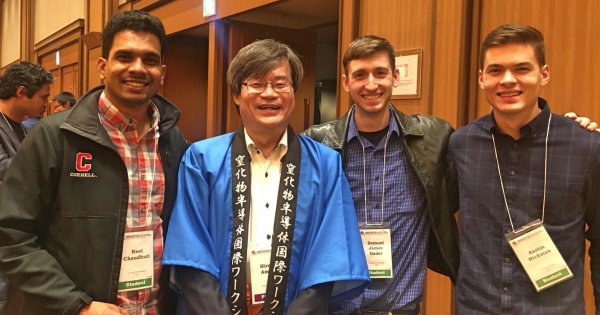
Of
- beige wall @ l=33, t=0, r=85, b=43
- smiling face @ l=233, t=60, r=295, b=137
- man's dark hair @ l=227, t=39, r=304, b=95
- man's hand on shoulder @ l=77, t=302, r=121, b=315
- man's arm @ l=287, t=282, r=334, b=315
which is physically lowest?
man's hand on shoulder @ l=77, t=302, r=121, b=315

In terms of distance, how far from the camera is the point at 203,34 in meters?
5.95

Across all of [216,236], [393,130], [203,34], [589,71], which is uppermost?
[203,34]

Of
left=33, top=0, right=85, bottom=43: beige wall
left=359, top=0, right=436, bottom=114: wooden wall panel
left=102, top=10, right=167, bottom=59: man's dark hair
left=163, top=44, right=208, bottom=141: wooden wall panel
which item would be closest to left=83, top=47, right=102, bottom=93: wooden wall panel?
left=33, top=0, right=85, bottom=43: beige wall

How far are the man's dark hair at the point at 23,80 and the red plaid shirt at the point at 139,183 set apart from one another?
2213 millimetres

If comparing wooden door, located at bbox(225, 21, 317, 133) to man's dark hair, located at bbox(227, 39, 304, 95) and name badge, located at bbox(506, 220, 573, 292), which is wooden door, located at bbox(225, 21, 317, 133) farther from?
name badge, located at bbox(506, 220, 573, 292)

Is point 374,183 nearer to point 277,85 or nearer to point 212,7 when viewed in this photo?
point 277,85

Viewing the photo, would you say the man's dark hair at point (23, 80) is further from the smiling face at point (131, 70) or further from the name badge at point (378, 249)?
the name badge at point (378, 249)

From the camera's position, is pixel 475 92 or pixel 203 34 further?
pixel 203 34

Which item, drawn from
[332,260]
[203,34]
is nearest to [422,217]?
[332,260]

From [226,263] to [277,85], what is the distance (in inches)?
22.8

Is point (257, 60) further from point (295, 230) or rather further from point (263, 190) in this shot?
point (295, 230)

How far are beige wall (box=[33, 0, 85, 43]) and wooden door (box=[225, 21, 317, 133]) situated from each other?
151 inches

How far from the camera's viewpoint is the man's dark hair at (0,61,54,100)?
343cm

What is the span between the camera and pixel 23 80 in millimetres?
3547
